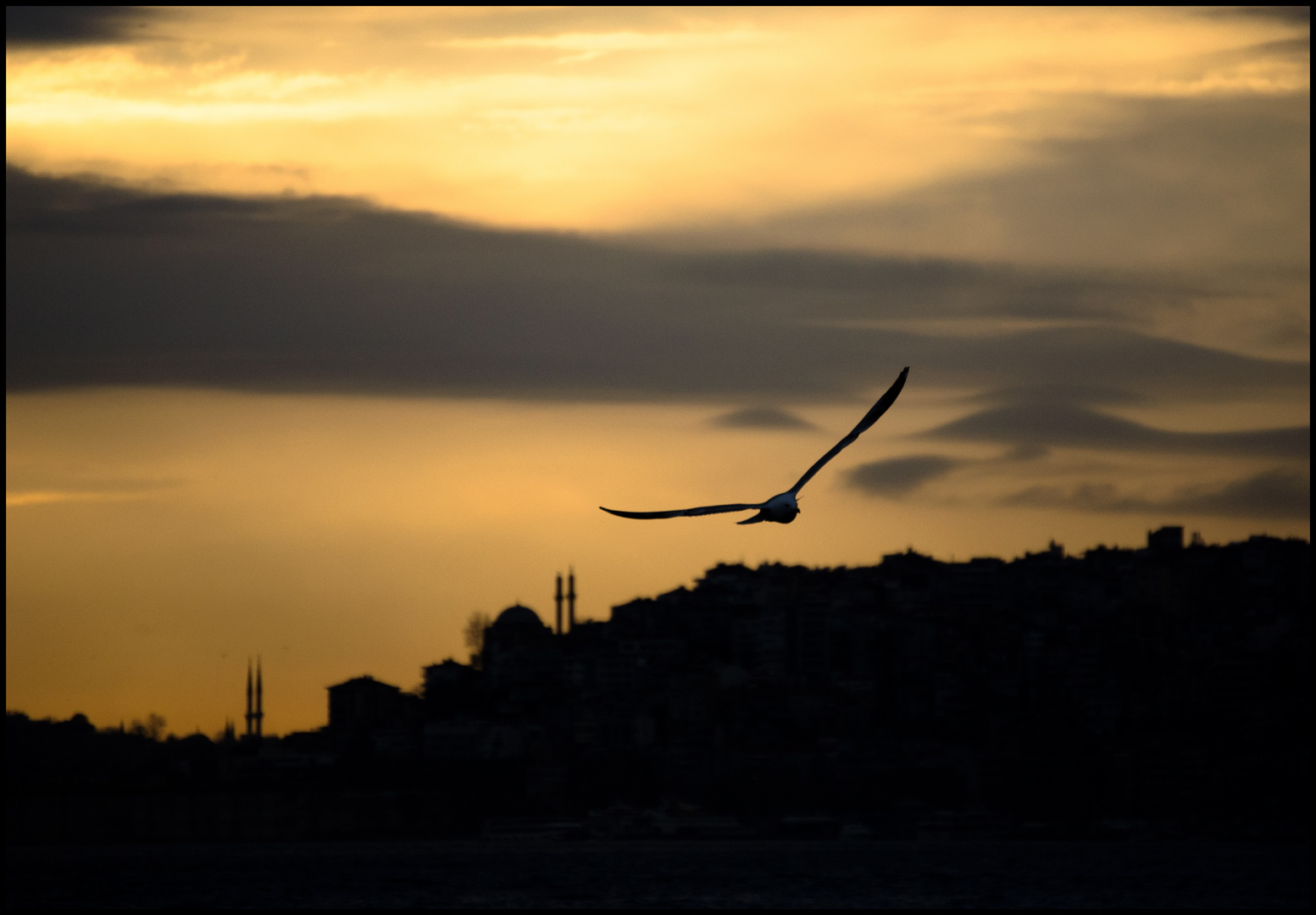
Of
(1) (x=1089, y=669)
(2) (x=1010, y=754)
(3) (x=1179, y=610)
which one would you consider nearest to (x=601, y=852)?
(2) (x=1010, y=754)

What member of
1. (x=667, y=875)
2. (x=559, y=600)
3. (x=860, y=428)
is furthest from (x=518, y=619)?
(x=860, y=428)

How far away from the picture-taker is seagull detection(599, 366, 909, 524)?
19.0m

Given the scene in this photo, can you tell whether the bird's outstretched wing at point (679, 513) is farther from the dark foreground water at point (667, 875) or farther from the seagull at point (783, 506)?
the dark foreground water at point (667, 875)

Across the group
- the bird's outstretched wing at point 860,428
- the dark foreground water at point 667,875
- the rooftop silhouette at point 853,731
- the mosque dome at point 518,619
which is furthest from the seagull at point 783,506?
the mosque dome at point 518,619

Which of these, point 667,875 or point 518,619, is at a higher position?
point 518,619

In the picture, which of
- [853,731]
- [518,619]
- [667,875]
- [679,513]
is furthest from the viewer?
[518,619]

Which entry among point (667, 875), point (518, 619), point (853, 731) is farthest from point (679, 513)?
point (518, 619)

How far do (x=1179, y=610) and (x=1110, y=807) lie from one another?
63.6 ft

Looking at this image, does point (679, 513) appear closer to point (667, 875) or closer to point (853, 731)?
point (667, 875)

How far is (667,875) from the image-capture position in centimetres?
7762

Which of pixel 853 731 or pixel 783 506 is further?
pixel 853 731

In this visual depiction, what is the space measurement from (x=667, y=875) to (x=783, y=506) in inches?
2333

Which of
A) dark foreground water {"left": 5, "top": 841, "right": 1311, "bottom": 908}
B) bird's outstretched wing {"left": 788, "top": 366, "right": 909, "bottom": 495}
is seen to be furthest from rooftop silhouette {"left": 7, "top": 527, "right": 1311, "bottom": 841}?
bird's outstretched wing {"left": 788, "top": 366, "right": 909, "bottom": 495}

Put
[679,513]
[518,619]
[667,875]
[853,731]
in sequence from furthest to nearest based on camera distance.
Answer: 1. [518,619]
2. [853,731]
3. [667,875]
4. [679,513]
